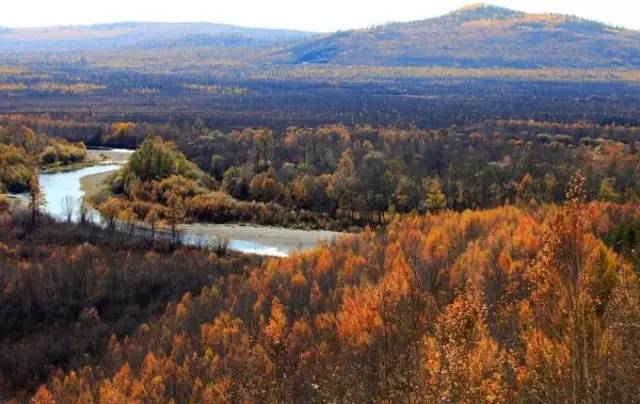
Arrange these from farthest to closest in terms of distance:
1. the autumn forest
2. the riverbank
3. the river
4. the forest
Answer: the riverbank → the river → the autumn forest → the forest


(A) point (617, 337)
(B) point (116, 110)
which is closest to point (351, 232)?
(A) point (617, 337)

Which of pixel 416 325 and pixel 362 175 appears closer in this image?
pixel 416 325

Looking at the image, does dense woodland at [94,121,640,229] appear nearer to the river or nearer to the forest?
the forest

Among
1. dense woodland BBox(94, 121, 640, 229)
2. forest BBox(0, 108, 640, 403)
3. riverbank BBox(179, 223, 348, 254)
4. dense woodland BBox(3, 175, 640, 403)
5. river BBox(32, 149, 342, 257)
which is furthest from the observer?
dense woodland BBox(94, 121, 640, 229)

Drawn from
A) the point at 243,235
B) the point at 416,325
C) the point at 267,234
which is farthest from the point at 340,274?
the point at 416,325

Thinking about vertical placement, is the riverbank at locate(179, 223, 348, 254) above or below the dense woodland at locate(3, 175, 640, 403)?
below

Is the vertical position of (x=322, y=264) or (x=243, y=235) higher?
(x=322, y=264)

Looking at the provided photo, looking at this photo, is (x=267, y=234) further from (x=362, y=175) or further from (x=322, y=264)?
(x=322, y=264)

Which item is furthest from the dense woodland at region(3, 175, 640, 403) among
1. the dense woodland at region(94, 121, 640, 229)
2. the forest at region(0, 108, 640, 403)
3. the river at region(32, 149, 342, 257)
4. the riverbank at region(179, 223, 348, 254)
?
the dense woodland at region(94, 121, 640, 229)

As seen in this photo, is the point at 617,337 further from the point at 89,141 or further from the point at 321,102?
the point at 321,102

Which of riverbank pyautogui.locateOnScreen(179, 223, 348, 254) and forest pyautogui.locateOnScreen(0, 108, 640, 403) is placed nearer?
forest pyautogui.locateOnScreen(0, 108, 640, 403)

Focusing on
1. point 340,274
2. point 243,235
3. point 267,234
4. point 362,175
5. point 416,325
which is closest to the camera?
point 416,325

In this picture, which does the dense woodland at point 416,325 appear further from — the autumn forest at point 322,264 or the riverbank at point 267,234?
the riverbank at point 267,234
